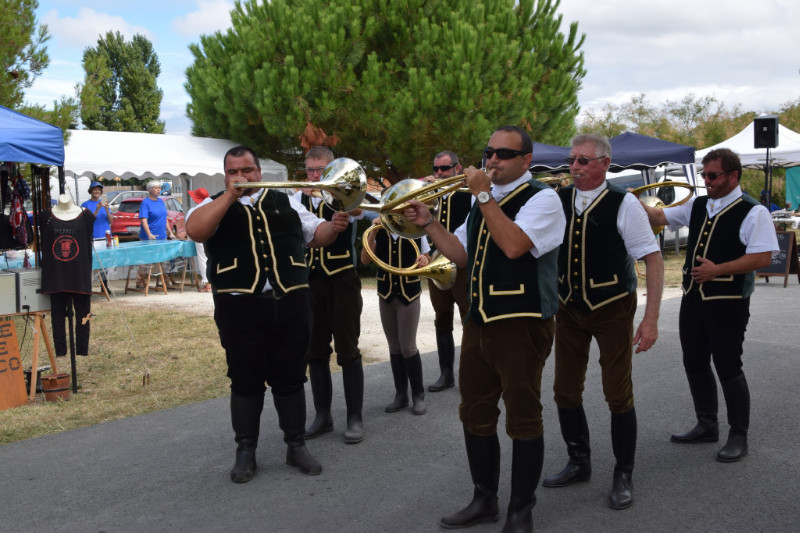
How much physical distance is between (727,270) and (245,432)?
301cm

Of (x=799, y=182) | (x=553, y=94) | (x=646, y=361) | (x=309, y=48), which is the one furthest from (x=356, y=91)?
(x=799, y=182)

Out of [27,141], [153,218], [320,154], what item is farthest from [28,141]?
[153,218]

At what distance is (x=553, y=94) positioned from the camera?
621 inches

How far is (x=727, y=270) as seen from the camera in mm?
4305

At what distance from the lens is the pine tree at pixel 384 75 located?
1386 cm

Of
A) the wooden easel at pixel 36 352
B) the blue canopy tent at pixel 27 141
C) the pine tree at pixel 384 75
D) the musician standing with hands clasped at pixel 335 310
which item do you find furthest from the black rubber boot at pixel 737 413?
the pine tree at pixel 384 75

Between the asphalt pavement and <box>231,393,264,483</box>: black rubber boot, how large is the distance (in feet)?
0.28

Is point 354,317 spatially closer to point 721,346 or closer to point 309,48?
point 721,346

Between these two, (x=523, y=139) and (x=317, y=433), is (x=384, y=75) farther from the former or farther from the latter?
(x=523, y=139)

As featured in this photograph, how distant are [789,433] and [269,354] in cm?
349

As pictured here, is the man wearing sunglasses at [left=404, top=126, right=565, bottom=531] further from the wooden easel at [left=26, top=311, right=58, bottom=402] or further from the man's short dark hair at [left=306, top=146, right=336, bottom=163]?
the wooden easel at [left=26, top=311, right=58, bottom=402]

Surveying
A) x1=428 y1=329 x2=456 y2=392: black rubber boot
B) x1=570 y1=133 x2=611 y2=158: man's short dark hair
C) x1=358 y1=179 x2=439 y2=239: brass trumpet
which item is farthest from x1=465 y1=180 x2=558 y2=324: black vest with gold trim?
x1=428 y1=329 x2=456 y2=392: black rubber boot

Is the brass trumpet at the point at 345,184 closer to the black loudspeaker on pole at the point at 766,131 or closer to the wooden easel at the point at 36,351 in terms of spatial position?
the wooden easel at the point at 36,351

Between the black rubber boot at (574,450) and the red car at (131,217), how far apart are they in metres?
13.7
